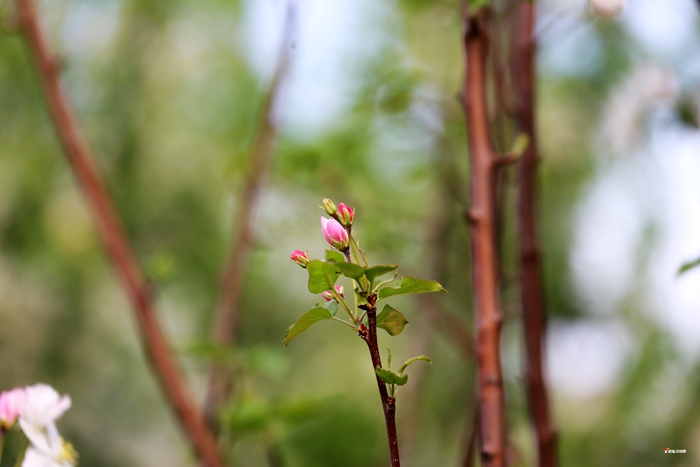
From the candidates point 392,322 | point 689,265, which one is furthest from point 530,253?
point 392,322

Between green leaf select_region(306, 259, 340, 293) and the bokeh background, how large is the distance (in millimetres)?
809

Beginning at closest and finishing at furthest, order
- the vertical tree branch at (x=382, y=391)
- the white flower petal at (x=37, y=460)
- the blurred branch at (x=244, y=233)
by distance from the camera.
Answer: the vertical tree branch at (x=382, y=391), the white flower petal at (x=37, y=460), the blurred branch at (x=244, y=233)

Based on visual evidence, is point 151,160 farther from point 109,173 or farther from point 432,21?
point 432,21

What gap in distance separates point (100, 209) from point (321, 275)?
549mm

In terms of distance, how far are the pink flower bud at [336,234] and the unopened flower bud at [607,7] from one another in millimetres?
308

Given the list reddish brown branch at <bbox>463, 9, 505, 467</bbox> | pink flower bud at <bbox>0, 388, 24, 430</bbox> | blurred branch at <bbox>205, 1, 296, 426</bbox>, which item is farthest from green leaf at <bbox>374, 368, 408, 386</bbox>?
blurred branch at <bbox>205, 1, 296, 426</bbox>

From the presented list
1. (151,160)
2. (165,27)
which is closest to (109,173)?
(151,160)

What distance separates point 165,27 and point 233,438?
2.18m

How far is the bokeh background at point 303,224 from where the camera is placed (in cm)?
148

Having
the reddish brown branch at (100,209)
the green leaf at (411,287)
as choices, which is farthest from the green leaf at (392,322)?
the reddish brown branch at (100,209)

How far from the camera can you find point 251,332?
252cm

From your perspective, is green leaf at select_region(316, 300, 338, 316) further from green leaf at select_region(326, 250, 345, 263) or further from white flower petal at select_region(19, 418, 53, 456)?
white flower petal at select_region(19, 418, 53, 456)

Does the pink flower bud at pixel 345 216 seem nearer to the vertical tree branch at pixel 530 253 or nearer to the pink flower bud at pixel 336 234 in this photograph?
the pink flower bud at pixel 336 234

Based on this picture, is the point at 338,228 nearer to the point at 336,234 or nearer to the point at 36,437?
the point at 336,234
